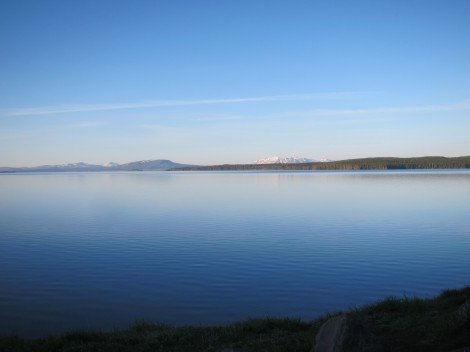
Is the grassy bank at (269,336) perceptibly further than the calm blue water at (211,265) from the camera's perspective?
No

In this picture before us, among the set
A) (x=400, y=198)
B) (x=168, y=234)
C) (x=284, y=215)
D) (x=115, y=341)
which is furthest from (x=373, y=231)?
(x=400, y=198)

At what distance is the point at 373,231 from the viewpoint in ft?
103

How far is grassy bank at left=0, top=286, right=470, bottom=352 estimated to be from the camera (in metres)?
9.89

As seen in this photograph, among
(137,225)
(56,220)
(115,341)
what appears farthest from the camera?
(56,220)

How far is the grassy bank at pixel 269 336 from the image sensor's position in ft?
32.4

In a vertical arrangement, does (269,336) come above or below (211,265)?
above

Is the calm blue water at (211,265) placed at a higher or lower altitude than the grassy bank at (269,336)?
lower

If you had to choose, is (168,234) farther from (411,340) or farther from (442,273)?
(411,340)

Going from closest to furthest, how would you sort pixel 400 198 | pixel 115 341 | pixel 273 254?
pixel 115 341, pixel 273 254, pixel 400 198

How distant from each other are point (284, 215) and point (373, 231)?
414 inches

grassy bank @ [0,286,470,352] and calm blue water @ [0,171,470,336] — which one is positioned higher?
grassy bank @ [0,286,470,352]

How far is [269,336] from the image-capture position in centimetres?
1142

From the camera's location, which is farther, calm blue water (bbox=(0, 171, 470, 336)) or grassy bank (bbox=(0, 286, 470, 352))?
calm blue water (bbox=(0, 171, 470, 336))

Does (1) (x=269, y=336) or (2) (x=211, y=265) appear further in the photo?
(2) (x=211, y=265)
